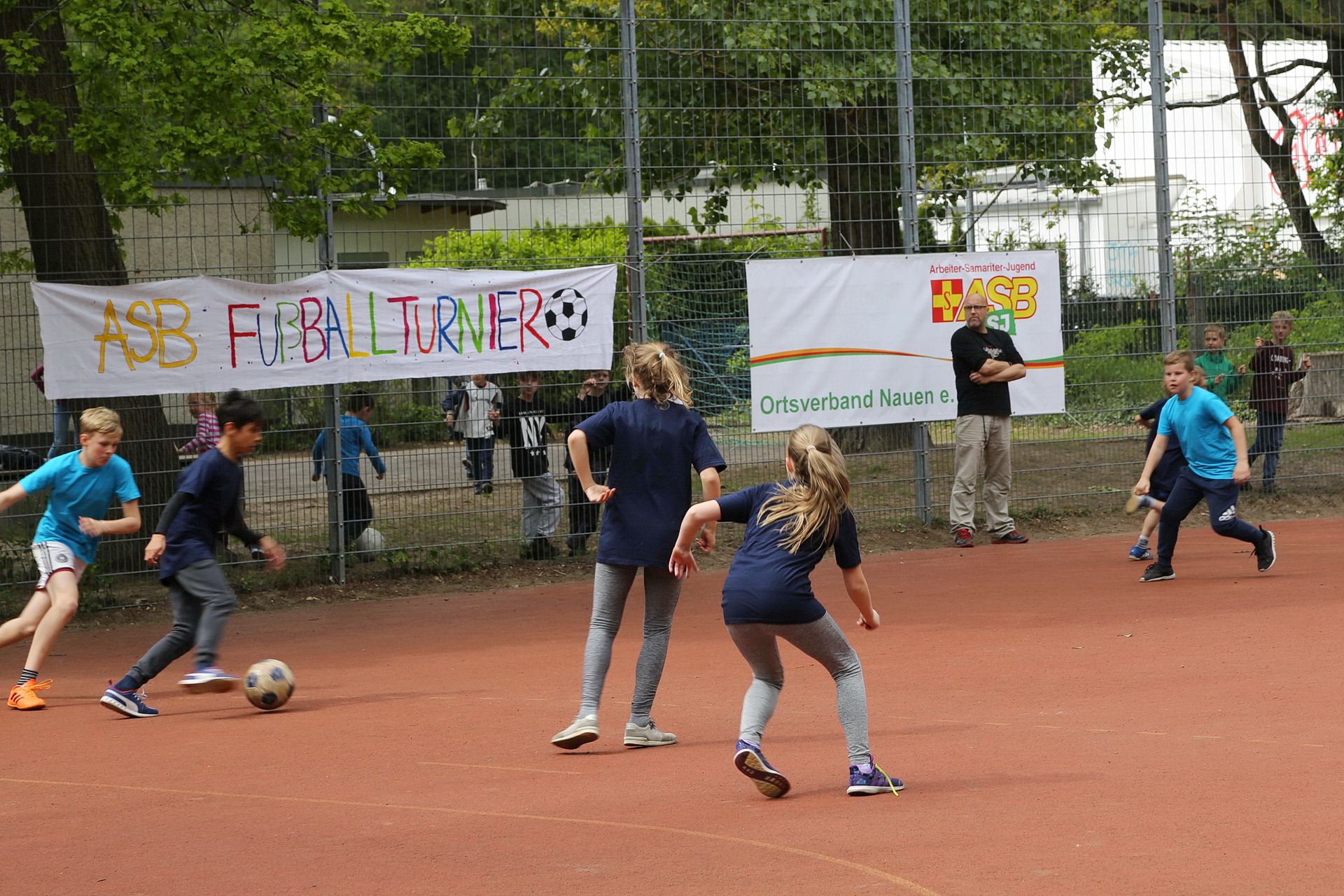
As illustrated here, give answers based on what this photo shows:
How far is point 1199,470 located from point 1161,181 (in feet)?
16.3

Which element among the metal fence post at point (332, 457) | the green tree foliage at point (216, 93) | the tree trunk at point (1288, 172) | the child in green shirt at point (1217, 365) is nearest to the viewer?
the green tree foliage at point (216, 93)

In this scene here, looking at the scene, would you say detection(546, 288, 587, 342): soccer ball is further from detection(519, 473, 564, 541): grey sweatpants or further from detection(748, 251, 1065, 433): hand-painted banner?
detection(748, 251, 1065, 433): hand-painted banner

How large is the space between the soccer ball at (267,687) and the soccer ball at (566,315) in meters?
5.37

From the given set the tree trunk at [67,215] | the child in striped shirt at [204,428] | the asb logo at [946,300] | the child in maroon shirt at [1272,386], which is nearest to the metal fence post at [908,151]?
the asb logo at [946,300]

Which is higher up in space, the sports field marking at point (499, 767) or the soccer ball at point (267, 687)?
the soccer ball at point (267, 687)

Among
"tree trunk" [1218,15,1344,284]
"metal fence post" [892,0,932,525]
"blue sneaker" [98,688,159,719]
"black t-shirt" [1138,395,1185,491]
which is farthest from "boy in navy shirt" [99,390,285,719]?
"tree trunk" [1218,15,1344,284]

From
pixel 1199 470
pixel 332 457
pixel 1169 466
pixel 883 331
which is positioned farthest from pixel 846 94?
pixel 332 457

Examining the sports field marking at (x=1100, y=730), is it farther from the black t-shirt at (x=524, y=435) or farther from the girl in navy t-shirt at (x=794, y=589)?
the black t-shirt at (x=524, y=435)

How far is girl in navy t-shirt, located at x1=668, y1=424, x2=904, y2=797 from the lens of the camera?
5.50 meters

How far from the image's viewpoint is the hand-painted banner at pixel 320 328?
432 inches

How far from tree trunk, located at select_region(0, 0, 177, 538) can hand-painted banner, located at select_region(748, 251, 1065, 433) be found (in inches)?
210

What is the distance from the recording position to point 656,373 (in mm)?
6699

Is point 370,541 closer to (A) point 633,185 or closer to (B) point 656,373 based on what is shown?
(A) point 633,185

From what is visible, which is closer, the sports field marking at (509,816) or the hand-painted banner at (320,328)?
the sports field marking at (509,816)
